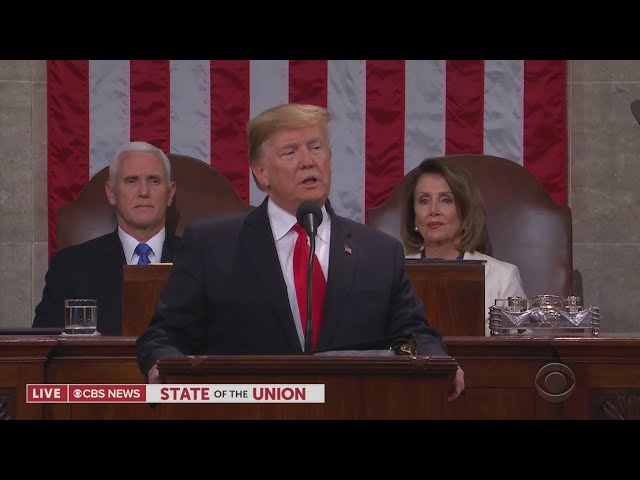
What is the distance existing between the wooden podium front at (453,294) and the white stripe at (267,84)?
2.12 metres

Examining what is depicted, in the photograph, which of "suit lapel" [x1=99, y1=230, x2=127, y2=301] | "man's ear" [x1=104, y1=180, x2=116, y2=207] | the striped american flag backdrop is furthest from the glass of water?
the striped american flag backdrop

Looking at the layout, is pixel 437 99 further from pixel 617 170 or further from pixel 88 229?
pixel 88 229

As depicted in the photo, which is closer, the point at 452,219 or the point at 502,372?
the point at 502,372

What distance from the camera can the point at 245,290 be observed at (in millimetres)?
3072

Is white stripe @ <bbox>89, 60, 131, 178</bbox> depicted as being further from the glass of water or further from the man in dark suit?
the glass of water

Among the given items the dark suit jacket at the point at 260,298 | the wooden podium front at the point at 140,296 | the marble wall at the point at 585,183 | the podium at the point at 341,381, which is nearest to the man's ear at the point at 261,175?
the dark suit jacket at the point at 260,298

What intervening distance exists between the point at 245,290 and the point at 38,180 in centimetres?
292

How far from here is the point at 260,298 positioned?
306cm

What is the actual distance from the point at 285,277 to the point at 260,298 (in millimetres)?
103

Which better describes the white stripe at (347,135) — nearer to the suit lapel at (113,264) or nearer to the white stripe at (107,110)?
the white stripe at (107,110)

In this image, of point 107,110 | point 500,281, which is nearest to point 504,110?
point 500,281

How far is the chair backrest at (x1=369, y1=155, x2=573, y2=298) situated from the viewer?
16.1ft

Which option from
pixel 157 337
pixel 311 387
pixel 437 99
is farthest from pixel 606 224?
pixel 311 387

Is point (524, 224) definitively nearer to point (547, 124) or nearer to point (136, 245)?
point (547, 124)
